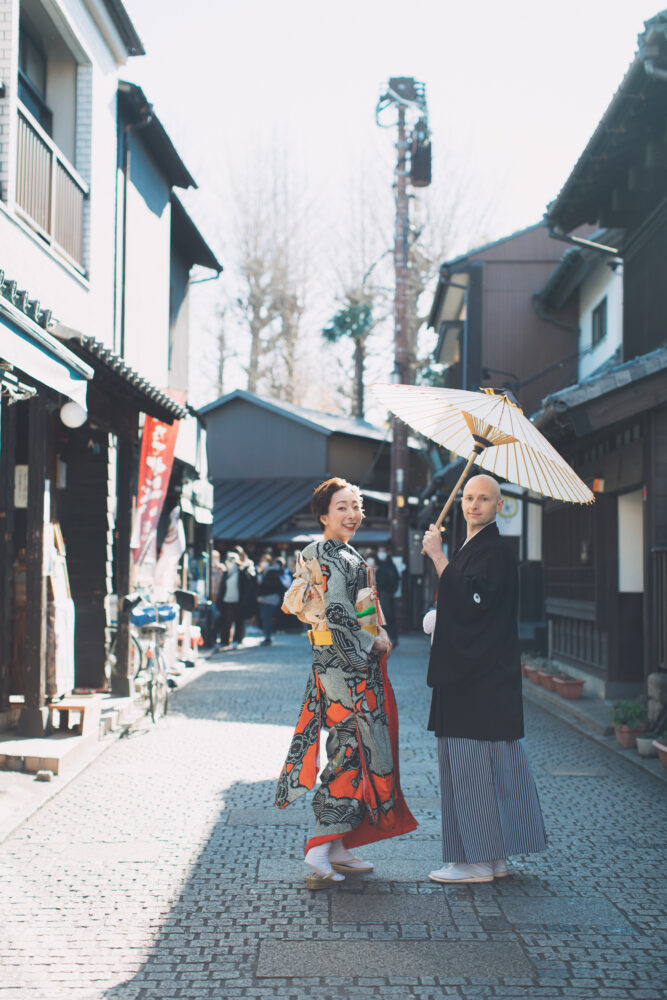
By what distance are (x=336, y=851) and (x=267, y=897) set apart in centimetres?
47

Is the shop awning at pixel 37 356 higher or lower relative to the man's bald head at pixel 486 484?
higher

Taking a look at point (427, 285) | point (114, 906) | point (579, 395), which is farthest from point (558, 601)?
point (427, 285)

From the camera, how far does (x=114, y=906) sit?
4.73 m

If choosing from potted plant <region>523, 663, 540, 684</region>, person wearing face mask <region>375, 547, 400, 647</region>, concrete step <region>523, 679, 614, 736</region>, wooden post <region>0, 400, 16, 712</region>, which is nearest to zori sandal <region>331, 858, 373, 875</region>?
wooden post <region>0, 400, 16, 712</region>

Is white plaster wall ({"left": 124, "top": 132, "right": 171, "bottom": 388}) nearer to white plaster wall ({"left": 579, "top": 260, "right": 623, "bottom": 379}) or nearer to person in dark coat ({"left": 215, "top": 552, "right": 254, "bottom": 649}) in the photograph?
person in dark coat ({"left": 215, "top": 552, "right": 254, "bottom": 649})

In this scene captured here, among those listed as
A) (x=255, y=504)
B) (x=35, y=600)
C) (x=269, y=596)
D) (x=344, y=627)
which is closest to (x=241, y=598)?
(x=269, y=596)

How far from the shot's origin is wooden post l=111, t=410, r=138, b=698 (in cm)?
1123

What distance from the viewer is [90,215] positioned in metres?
11.2

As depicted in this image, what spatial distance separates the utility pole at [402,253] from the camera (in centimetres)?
2278

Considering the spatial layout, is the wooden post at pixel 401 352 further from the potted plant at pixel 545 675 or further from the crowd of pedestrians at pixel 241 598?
the potted plant at pixel 545 675

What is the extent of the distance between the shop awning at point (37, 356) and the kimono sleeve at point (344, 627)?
2483 mm

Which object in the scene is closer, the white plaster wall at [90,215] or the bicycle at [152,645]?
the white plaster wall at [90,215]

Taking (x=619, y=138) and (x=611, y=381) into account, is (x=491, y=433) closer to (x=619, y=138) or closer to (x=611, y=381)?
(x=611, y=381)

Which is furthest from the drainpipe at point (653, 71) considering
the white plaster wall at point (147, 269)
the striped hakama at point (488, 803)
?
the white plaster wall at point (147, 269)
